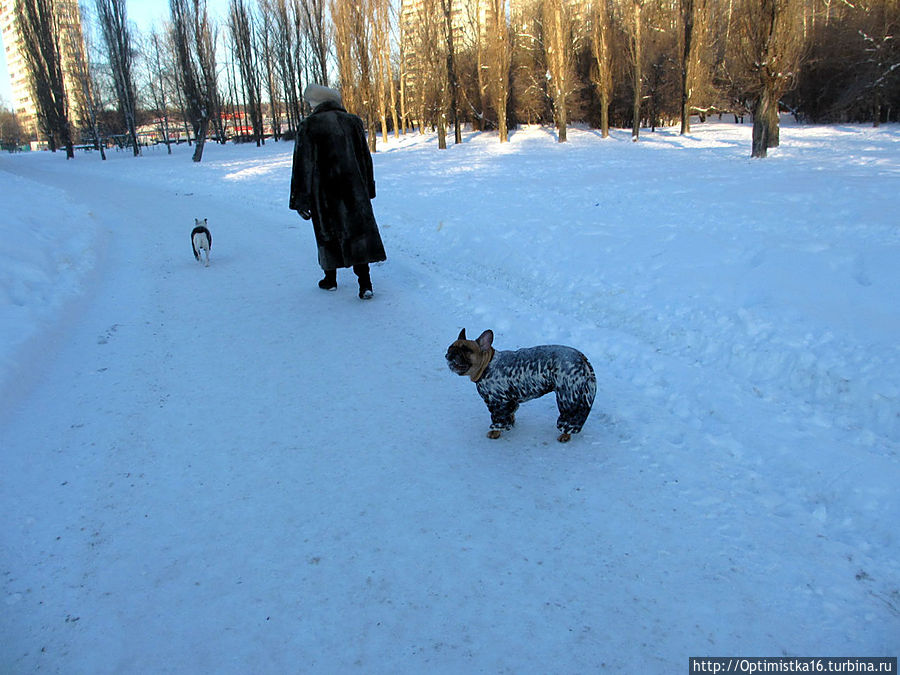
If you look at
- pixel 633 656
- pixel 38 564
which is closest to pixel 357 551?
pixel 633 656

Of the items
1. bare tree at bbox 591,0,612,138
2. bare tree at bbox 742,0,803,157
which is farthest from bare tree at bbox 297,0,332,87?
bare tree at bbox 742,0,803,157

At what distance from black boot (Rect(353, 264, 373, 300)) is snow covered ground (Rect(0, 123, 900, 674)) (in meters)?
0.17

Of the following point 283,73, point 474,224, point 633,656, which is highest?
point 283,73

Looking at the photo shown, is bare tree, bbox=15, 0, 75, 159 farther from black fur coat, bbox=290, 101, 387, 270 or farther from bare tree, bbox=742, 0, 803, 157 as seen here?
black fur coat, bbox=290, 101, 387, 270

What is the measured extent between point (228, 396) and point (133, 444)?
71cm

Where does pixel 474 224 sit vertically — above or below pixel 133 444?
above

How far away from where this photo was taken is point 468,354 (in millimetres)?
3055

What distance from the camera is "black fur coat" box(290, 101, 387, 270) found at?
18.2 ft

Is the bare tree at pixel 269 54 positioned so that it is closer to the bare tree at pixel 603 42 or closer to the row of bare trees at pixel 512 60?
the row of bare trees at pixel 512 60

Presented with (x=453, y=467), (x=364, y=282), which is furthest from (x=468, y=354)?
(x=364, y=282)

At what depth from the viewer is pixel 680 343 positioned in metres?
4.51

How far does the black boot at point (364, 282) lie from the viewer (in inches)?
232

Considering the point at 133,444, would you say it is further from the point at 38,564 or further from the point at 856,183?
the point at 856,183

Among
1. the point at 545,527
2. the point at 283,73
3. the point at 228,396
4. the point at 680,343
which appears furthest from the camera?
the point at 283,73
